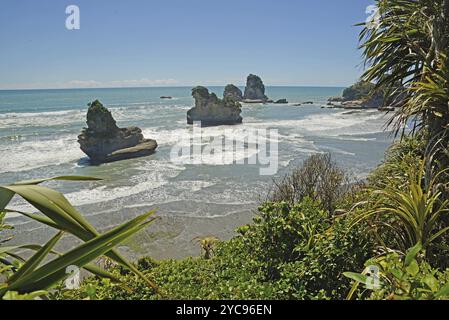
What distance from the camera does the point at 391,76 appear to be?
16.8 ft

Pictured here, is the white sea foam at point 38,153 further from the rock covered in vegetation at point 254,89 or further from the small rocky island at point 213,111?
the rock covered in vegetation at point 254,89

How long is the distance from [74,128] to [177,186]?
100 ft

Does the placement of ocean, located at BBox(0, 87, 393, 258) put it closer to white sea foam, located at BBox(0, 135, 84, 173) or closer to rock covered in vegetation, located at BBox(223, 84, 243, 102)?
white sea foam, located at BBox(0, 135, 84, 173)

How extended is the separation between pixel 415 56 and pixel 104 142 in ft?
A: 89.6

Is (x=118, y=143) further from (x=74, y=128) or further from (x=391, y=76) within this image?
(x=391, y=76)

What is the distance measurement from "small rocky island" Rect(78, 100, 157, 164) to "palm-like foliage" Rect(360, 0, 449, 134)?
25.6 metres

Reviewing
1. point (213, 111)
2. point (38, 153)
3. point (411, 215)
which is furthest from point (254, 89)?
point (411, 215)

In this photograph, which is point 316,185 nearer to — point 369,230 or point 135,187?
Result: point 369,230

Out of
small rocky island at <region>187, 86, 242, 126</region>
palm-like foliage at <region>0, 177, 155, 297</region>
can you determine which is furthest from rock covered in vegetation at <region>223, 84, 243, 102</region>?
palm-like foliage at <region>0, 177, 155, 297</region>

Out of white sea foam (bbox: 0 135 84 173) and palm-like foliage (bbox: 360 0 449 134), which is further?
white sea foam (bbox: 0 135 84 173)

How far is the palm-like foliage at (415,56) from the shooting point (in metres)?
4.14

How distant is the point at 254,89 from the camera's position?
101438mm

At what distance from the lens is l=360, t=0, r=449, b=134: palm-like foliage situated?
414 cm

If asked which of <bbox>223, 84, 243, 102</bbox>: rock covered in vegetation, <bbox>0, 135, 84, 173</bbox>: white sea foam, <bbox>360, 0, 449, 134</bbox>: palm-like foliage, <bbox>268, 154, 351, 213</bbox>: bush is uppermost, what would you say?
<bbox>223, 84, 243, 102</bbox>: rock covered in vegetation
